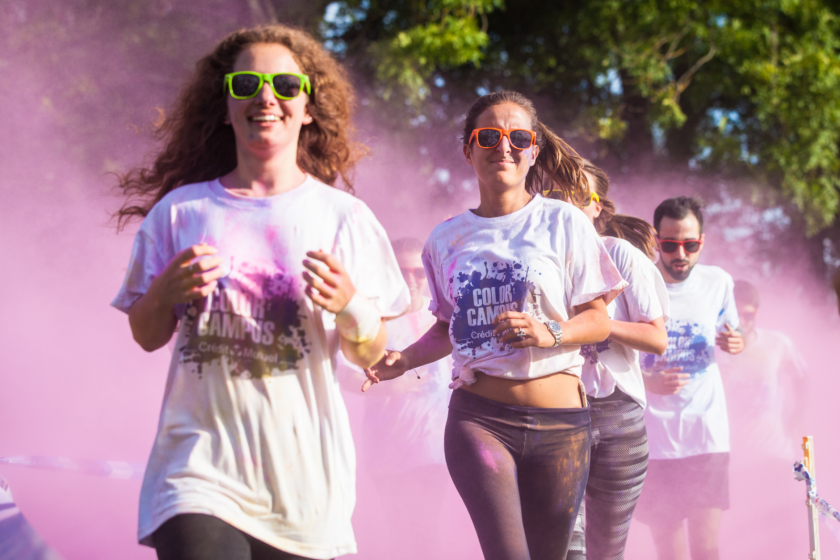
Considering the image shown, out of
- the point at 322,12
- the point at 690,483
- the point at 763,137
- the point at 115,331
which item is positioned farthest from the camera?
the point at 763,137

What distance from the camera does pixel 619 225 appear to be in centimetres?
346

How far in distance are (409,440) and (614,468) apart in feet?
5.54

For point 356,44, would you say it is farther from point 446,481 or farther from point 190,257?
point 190,257

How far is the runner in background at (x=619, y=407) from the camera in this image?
2.88 meters

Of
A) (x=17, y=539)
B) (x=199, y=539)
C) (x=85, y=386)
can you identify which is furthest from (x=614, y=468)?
(x=85, y=386)

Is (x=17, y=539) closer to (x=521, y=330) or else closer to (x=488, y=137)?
(x=521, y=330)

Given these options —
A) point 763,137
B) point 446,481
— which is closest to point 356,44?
point 763,137

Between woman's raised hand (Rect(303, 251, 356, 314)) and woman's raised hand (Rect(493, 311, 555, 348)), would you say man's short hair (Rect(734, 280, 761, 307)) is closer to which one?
woman's raised hand (Rect(493, 311, 555, 348))

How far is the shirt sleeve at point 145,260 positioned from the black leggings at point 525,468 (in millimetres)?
1083

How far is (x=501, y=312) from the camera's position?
7.91ft

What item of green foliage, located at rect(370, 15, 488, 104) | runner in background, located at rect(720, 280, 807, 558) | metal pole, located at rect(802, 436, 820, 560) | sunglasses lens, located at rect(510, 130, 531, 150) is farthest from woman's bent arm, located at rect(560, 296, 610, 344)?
green foliage, located at rect(370, 15, 488, 104)

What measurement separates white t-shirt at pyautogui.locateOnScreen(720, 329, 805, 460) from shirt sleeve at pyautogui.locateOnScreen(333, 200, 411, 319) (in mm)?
4581

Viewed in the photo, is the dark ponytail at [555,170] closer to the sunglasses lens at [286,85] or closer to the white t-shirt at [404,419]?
the sunglasses lens at [286,85]

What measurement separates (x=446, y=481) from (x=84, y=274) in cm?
369
